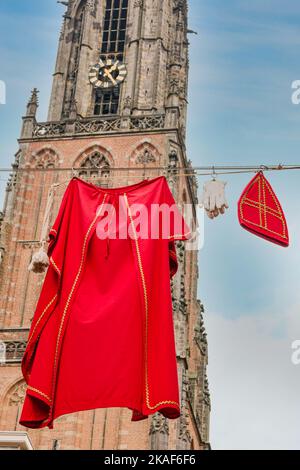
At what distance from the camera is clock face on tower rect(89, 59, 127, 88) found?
45.8 m

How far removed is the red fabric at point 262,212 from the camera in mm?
16719

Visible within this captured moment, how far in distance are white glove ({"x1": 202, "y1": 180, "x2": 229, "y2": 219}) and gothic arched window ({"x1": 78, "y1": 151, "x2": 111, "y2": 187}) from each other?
23461 mm

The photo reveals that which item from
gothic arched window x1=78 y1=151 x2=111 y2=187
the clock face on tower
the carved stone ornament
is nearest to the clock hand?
the clock face on tower

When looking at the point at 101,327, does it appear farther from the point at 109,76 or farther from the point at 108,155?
the point at 109,76

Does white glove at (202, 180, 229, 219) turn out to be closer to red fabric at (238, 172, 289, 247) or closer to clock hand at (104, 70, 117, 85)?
red fabric at (238, 172, 289, 247)

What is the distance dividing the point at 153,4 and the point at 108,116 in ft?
25.9

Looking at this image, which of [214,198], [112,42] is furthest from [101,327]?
[112,42]

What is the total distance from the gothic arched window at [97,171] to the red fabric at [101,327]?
84.2ft

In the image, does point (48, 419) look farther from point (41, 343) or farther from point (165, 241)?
point (165, 241)

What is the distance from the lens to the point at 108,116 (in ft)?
144

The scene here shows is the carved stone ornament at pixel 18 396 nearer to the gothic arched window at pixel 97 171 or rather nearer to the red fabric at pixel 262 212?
the gothic arched window at pixel 97 171

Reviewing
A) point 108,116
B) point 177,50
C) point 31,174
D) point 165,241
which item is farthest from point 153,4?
point 165,241

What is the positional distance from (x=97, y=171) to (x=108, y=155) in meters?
1.14

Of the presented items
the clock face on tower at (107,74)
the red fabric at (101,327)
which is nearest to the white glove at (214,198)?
the red fabric at (101,327)
